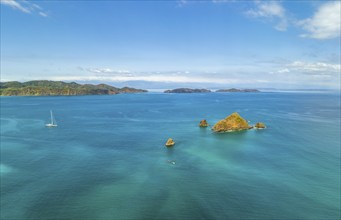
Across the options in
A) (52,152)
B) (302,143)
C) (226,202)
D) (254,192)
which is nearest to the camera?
(226,202)

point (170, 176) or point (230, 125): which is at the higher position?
point (230, 125)

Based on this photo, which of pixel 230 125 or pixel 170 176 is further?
pixel 230 125

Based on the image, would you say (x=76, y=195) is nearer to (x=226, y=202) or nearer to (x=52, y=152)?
(x=226, y=202)

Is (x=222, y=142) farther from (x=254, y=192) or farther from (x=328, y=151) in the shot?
(x=254, y=192)

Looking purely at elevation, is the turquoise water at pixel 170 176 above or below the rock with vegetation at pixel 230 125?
below

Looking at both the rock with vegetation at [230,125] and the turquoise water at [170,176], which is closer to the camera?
the turquoise water at [170,176]

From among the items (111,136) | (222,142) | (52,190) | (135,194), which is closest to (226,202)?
(135,194)

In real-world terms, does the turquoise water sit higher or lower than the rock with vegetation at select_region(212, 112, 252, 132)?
lower

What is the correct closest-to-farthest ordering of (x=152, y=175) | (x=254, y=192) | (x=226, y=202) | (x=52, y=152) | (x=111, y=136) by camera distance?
(x=226, y=202) → (x=254, y=192) → (x=152, y=175) → (x=52, y=152) → (x=111, y=136)

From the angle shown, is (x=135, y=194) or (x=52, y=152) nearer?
(x=135, y=194)

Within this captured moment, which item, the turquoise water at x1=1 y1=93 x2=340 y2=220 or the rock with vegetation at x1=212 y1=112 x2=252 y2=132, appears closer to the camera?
the turquoise water at x1=1 y1=93 x2=340 y2=220
